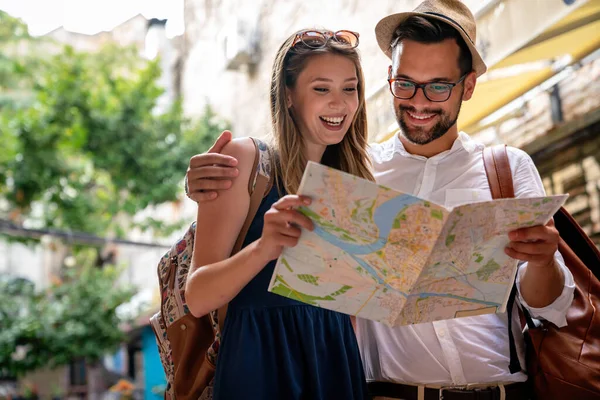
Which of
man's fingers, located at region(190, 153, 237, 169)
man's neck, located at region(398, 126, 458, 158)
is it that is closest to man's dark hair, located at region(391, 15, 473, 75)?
man's neck, located at region(398, 126, 458, 158)

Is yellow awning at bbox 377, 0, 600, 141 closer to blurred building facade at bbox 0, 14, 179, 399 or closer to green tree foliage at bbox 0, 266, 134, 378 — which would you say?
blurred building facade at bbox 0, 14, 179, 399

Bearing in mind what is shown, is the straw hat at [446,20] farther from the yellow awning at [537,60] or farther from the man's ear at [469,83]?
the yellow awning at [537,60]

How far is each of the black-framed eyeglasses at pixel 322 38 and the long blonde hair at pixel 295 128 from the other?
1 cm

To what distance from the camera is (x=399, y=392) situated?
2.20 meters

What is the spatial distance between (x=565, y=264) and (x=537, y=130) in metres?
3.34

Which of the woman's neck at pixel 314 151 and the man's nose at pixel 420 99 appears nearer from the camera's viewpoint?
the woman's neck at pixel 314 151

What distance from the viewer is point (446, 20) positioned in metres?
2.29

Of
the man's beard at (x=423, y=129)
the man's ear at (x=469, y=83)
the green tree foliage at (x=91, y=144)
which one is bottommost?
the man's beard at (x=423, y=129)

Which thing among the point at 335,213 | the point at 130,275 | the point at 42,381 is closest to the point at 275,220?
the point at 335,213

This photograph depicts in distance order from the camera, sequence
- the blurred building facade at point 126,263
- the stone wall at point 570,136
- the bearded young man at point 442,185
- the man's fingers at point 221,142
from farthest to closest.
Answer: the blurred building facade at point 126,263 → the stone wall at point 570,136 → the bearded young man at point 442,185 → the man's fingers at point 221,142

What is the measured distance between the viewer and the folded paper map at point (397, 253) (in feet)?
5.13

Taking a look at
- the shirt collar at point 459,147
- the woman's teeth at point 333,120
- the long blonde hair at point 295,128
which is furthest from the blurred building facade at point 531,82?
the shirt collar at point 459,147

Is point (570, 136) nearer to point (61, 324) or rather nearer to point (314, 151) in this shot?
point (314, 151)

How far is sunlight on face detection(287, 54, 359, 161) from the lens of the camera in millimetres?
2018
